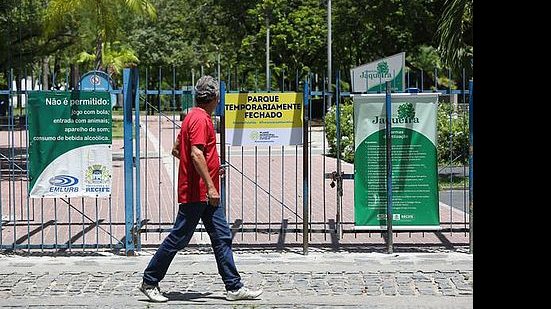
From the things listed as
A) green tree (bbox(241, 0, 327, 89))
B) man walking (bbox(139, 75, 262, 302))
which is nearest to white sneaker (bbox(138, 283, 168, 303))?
man walking (bbox(139, 75, 262, 302))

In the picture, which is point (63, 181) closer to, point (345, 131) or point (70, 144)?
point (70, 144)

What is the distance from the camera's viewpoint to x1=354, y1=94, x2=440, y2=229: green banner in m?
9.53

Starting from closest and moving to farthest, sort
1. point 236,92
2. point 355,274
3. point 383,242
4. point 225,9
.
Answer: point 355,274 < point 236,92 < point 383,242 < point 225,9

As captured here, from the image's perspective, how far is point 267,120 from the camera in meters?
9.72

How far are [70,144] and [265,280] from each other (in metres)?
2.71

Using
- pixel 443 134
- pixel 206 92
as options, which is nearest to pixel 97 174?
pixel 206 92

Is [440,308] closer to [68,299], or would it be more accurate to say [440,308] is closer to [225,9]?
[68,299]

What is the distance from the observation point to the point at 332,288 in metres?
7.81

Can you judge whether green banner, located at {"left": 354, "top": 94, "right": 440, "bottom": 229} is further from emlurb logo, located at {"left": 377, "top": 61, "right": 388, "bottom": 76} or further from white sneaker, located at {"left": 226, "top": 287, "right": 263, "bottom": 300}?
white sneaker, located at {"left": 226, "top": 287, "right": 263, "bottom": 300}

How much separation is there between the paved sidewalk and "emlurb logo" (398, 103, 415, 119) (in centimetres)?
153

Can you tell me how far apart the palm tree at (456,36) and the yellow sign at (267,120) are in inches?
283

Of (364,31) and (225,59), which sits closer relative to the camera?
(364,31)
